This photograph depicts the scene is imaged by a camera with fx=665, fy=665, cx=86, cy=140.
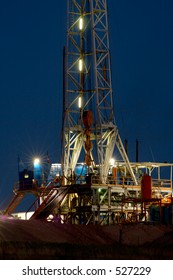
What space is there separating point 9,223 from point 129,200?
12.6 m

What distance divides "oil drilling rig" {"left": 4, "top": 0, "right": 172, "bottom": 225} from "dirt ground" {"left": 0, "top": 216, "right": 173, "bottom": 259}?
7655 mm

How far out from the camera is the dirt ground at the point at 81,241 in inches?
912

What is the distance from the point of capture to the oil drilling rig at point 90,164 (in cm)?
4091

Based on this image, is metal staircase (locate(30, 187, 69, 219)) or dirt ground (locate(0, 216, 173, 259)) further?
metal staircase (locate(30, 187, 69, 219))

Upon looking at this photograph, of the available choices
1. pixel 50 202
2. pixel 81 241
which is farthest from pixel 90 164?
pixel 81 241

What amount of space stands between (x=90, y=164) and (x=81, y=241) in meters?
14.2

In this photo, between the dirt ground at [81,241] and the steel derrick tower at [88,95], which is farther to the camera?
the steel derrick tower at [88,95]

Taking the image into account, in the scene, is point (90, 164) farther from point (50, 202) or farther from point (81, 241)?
point (81, 241)

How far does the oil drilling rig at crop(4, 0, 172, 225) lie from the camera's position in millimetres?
40906

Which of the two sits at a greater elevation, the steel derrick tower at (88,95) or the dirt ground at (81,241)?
the steel derrick tower at (88,95)

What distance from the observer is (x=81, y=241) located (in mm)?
28625

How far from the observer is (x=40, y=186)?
45.4 meters

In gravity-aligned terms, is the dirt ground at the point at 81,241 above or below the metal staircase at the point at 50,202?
below

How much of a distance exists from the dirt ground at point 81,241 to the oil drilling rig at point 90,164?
7.65m
